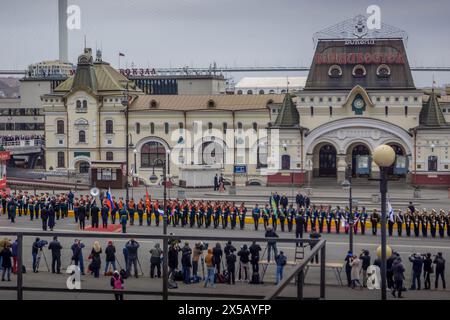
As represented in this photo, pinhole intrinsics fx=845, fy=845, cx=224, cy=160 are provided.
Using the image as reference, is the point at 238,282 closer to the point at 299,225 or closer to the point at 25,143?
the point at 299,225

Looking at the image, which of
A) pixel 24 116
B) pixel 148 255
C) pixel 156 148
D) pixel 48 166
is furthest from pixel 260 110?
pixel 148 255

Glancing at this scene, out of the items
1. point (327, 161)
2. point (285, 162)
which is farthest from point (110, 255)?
point (327, 161)

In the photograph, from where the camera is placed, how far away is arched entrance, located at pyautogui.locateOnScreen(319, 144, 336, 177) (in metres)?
61.4

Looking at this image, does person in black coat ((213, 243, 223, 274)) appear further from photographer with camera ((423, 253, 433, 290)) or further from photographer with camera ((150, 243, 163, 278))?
photographer with camera ((423, 253, 433, 290))

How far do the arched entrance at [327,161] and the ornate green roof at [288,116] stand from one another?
2.85 meters

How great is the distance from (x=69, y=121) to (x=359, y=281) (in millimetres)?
45956

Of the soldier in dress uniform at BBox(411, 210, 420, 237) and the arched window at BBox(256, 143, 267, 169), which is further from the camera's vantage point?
the arched window at BBox(256, 143, 267, 169)

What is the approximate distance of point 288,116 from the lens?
60812 millimetres

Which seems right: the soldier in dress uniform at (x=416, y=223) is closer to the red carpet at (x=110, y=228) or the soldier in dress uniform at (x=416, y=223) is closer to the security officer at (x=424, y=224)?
the security officer at (x=424, y=224)

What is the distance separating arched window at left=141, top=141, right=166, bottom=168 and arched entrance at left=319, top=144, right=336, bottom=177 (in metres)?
12.5

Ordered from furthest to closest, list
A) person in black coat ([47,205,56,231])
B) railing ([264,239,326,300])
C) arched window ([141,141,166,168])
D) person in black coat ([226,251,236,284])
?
arched window ([141,141,166,168]) < person in black coat ([47,205,56,231]) < person in black coat ([226,251,236,284]) < railing ([264,239,326,300])

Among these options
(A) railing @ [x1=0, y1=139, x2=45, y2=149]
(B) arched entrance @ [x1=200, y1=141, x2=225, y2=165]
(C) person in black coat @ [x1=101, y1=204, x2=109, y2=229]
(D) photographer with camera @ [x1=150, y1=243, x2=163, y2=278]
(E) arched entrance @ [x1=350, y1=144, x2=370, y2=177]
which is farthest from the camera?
(A) railing @ [x1=0, y1=139, x2=45, y2=149]

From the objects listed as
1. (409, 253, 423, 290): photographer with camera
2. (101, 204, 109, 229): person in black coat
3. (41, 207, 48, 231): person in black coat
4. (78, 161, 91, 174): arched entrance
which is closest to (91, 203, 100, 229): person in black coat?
(101, 204, 109, 229): person in black coat
